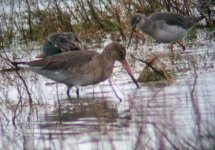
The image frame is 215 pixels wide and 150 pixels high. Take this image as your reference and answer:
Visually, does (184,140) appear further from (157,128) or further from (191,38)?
(191,38)

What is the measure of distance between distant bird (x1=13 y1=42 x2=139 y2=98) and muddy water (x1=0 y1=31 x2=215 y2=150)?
0.18 m

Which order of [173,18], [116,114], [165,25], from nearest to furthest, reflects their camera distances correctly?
[116,114]
[173,18]
[165,25]

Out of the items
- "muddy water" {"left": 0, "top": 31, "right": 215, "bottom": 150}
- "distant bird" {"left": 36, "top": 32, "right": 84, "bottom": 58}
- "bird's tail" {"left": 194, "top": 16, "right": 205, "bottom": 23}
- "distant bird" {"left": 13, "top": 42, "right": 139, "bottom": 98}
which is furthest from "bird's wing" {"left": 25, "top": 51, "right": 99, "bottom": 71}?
"bird's tail" {"left": 194, "top": 16, "right": 205, "bottom": 23}

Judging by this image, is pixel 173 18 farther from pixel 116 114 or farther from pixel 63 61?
pixel 116 114

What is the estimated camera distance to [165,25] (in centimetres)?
1451

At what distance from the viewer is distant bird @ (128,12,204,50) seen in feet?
46.5

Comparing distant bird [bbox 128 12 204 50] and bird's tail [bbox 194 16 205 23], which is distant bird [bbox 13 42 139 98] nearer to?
distant bird [bbox 128 12 204 50]

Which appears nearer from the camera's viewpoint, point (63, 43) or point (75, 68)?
point (75, 68)

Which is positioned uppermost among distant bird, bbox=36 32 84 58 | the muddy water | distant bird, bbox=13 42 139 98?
distant bird, bbox=36 32 84 58

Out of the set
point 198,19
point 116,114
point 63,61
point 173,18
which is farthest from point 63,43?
point 116,114

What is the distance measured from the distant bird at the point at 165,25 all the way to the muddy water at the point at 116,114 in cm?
171

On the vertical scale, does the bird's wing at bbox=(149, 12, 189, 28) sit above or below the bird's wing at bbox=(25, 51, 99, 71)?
above

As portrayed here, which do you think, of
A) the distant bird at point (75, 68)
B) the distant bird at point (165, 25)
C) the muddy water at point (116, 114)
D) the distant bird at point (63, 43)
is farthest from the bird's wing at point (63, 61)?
the distant bird at point (165, 25)

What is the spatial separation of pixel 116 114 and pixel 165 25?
5.74 metres
